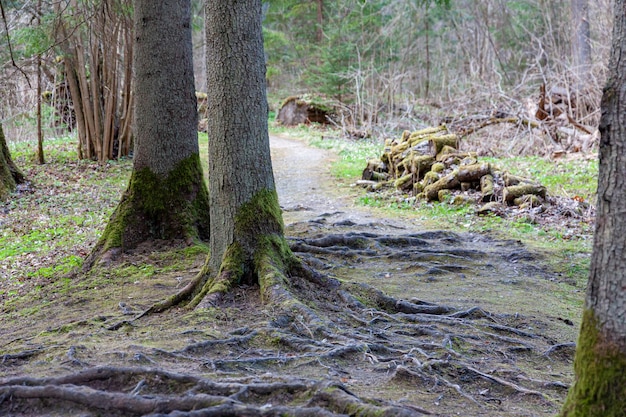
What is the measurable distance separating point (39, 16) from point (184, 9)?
6879mm

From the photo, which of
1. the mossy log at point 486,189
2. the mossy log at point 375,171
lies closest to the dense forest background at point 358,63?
the mossy log at point 486,189

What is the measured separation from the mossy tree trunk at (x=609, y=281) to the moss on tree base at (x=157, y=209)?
19.3ft

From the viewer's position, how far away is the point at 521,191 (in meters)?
10.7

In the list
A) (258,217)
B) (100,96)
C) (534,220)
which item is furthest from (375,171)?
(258,217)

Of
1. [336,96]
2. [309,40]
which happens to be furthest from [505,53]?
[309,40]

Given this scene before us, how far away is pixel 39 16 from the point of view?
1323 cm

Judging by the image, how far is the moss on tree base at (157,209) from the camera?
7781 mm

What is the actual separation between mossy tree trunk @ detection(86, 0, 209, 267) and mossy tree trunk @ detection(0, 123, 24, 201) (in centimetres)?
598

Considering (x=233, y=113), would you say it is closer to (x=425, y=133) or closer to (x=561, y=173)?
(x=425, y=133)

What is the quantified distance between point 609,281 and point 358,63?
21572 millimetres

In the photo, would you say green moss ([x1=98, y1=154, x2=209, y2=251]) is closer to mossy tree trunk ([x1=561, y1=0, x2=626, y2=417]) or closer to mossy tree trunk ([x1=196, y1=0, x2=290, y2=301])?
mossy tree trunk ([x1=196, y1=0, x2=290, y2=301])

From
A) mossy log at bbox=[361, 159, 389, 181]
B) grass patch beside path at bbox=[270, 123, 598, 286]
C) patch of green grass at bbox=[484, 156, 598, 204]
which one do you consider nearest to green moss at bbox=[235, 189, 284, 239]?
grass patch beside path at bbox=[270, 123, 598, 286]

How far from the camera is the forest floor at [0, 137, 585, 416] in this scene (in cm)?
335

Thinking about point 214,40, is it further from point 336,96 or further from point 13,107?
point 336,96
